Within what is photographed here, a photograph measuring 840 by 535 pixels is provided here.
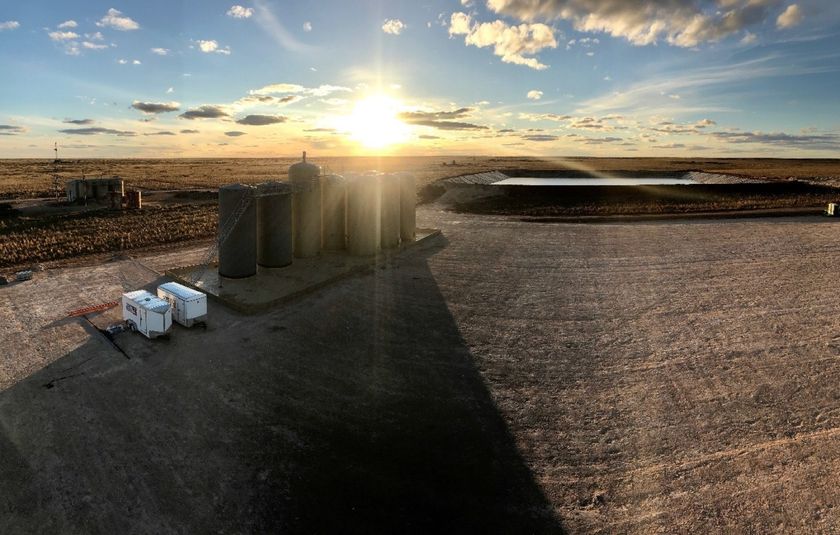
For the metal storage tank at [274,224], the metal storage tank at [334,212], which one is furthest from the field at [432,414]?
the metal storage tank at [334,212]

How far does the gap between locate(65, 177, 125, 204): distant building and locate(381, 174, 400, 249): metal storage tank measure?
23784 millimetres

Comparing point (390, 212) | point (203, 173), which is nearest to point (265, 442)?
point (390, 212)

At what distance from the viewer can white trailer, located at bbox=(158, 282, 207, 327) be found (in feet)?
39.2

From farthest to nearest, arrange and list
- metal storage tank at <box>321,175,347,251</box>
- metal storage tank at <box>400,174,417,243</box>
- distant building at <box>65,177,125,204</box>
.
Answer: distant building at <box>65,177,125,204</box> → metal storage tank at <box>400,174,417,243</box> → metal storage tank at <box>321,175,347,251</box>

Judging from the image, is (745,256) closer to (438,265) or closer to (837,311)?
(837,311)

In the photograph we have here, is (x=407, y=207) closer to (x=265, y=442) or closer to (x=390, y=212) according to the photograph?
(x=390, y=212)

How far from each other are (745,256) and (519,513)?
61.2 feet

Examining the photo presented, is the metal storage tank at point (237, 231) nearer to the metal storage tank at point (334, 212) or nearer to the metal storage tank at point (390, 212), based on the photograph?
the metal storage tank at point (334, 212)

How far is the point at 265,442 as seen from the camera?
7.86 m

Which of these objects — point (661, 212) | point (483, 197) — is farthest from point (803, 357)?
point (483, 197)

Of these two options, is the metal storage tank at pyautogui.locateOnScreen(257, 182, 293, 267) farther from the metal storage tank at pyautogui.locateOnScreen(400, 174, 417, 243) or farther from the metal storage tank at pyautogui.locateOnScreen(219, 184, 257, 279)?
the metal storage tank at pyautogui.locateOnScreen(400, 174, 417, 243)

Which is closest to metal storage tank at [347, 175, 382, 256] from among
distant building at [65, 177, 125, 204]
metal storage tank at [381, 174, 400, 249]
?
metal storage tank at [381, 174, 400, 249]

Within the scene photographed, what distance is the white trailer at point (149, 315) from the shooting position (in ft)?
37.0

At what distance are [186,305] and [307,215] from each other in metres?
6.97
